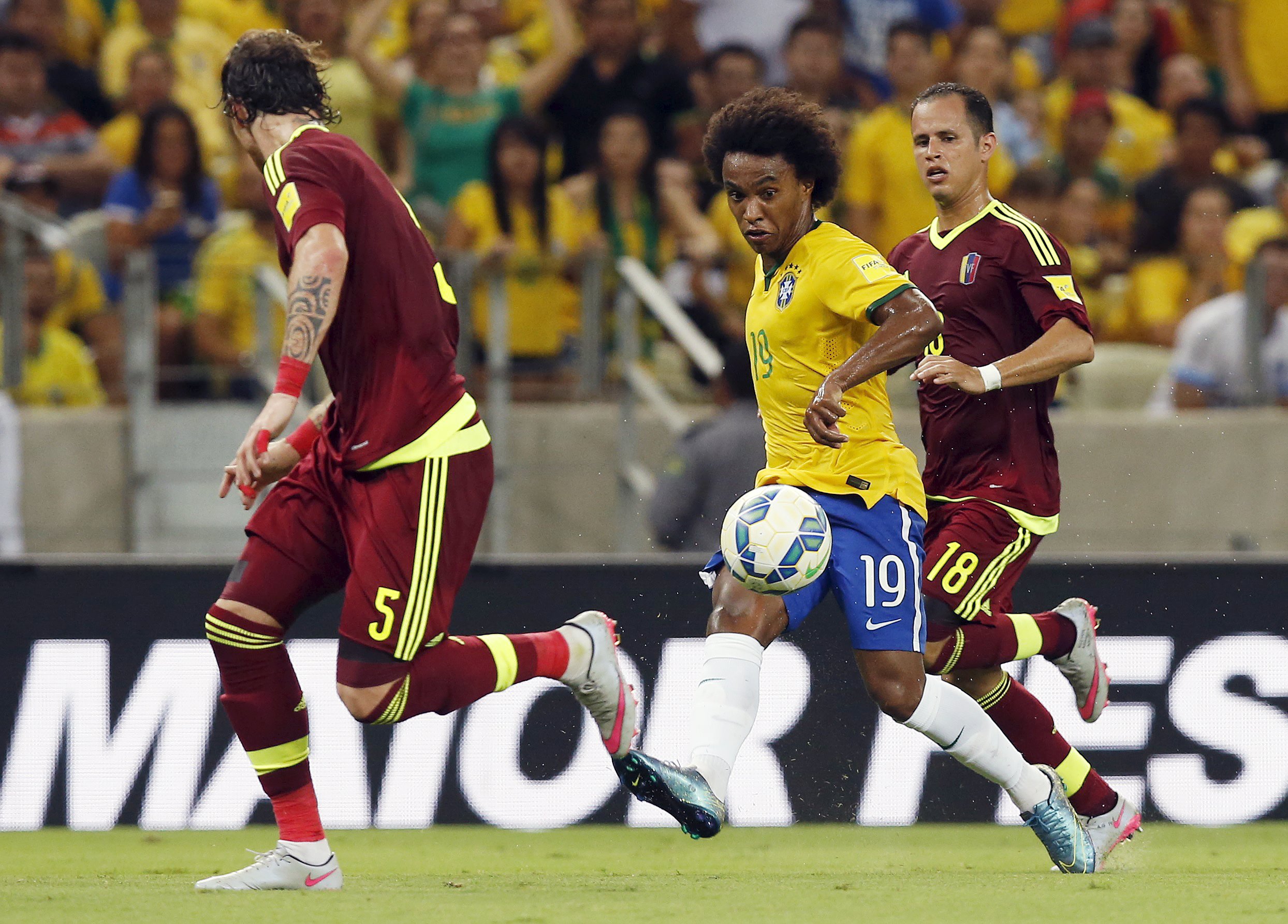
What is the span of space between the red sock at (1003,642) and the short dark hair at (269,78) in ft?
8.41

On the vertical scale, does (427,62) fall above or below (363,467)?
above

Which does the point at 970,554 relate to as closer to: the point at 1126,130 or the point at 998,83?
the point at 998,83

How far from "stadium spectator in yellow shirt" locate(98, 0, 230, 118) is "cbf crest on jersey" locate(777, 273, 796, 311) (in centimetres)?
738

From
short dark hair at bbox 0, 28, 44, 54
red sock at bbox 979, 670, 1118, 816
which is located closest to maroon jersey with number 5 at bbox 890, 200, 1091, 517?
red sock at bbox 979, 670, 1118, 816

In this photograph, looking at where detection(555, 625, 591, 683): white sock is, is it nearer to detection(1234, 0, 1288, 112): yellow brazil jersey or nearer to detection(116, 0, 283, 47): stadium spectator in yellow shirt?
detection(116, 0, 283, 47): stadium spectator in yellow shirt

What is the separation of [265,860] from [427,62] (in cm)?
717

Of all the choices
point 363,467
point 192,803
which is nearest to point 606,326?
point 192,803

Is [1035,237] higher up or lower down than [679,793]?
higher up

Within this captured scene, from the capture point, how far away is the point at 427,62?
37.7ft

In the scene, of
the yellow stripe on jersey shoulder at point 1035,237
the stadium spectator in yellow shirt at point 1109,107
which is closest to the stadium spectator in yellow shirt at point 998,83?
the stadium spectator in yellow shirt at point 1109,107

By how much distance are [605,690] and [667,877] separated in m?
0.65

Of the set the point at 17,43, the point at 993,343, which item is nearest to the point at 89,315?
the point at 17,43

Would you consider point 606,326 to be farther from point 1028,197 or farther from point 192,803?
point 192,803

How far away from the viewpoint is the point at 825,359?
17.3 feet
